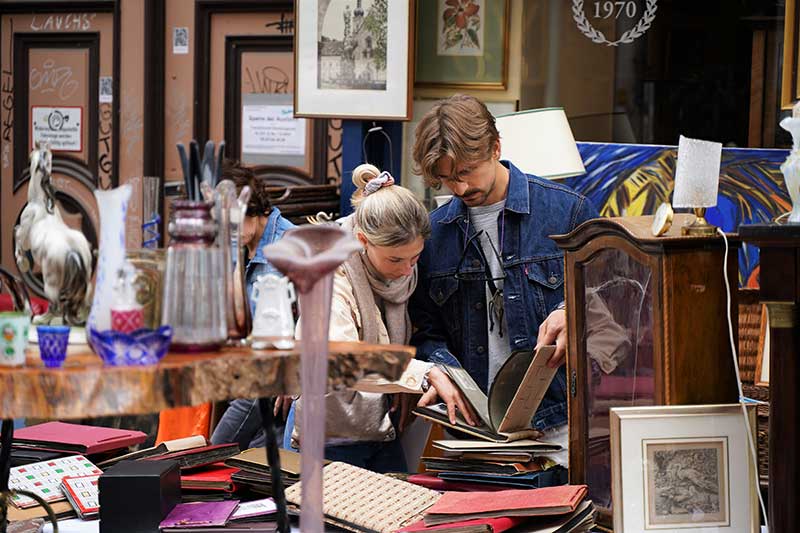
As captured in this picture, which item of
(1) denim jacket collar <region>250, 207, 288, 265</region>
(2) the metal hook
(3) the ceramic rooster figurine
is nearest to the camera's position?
(3) the ceramic rooster figurine

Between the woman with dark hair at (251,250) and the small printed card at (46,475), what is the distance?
849 mm

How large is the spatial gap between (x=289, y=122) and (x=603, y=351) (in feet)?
12.9

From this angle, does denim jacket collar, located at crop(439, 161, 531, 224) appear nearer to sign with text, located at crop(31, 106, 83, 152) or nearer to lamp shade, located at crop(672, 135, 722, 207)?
lamp shade, located at crop(672, 135, 722, 207)

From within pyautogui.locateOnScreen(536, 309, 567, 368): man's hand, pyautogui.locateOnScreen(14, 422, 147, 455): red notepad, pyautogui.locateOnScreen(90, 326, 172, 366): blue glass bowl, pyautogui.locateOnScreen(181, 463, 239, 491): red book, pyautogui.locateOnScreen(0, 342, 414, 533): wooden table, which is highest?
pyautogui.locateOnScreen(90, 326, 172, 366): blue glass bowl

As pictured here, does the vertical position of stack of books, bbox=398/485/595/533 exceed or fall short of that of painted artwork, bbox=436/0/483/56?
it falls short

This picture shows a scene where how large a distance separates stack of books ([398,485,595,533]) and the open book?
30 centimetres

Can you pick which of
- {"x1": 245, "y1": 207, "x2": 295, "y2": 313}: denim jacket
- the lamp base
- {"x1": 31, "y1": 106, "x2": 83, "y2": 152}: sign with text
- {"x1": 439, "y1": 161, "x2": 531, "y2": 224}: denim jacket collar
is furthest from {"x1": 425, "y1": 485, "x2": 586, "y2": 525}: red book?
{"x1": 31, "y1": 106, "x2": 83, "y2": 152}: sign with text

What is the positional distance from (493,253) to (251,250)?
110cm

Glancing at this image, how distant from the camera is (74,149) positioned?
22.1 ft

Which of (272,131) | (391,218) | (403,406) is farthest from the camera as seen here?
(272,131)

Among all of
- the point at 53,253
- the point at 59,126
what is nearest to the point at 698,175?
the point at 53,253

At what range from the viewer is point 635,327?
2531 mm

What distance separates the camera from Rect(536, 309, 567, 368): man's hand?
2807 millimetres

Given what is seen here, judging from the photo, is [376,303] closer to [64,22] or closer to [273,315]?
[273,315]
